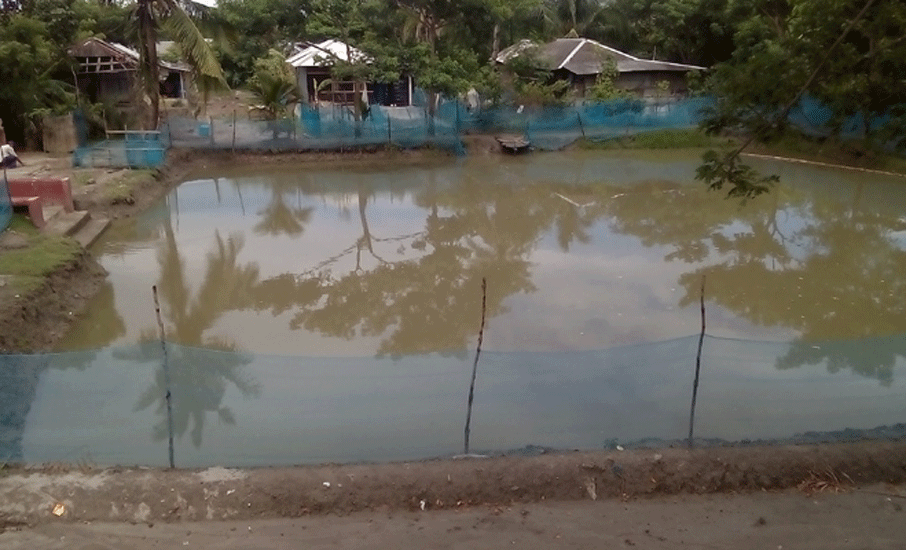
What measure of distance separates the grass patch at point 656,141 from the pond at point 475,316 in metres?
3.88

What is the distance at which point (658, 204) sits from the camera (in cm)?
1675

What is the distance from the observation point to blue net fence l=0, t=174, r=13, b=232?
11391 millimetres

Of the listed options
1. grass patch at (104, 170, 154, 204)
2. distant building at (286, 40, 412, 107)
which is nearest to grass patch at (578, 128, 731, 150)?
distant building at (286, 40, 412, 107)

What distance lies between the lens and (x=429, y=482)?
556cm

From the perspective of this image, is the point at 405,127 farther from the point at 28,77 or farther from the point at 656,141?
the point at 28,77

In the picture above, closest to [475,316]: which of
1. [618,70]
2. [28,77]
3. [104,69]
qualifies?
[28,77]

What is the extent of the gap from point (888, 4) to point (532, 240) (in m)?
9.31

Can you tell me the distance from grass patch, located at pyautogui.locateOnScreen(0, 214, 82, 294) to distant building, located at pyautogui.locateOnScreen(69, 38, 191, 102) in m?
10.9

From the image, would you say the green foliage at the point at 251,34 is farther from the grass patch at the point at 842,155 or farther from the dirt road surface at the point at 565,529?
the dirt road surface at the point at 565,529

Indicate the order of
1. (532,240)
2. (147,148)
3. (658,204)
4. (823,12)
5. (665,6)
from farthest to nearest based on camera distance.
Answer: (665,6) < (147,148) < (658,204) < (532,240) < (823,12)

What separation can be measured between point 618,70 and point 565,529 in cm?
2418

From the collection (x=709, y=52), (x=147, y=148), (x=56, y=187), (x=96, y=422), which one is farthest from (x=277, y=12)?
(x=96, y=422)

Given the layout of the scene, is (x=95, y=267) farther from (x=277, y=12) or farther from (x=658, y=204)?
(x=277, y=12)

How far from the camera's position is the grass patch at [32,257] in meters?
9.49
